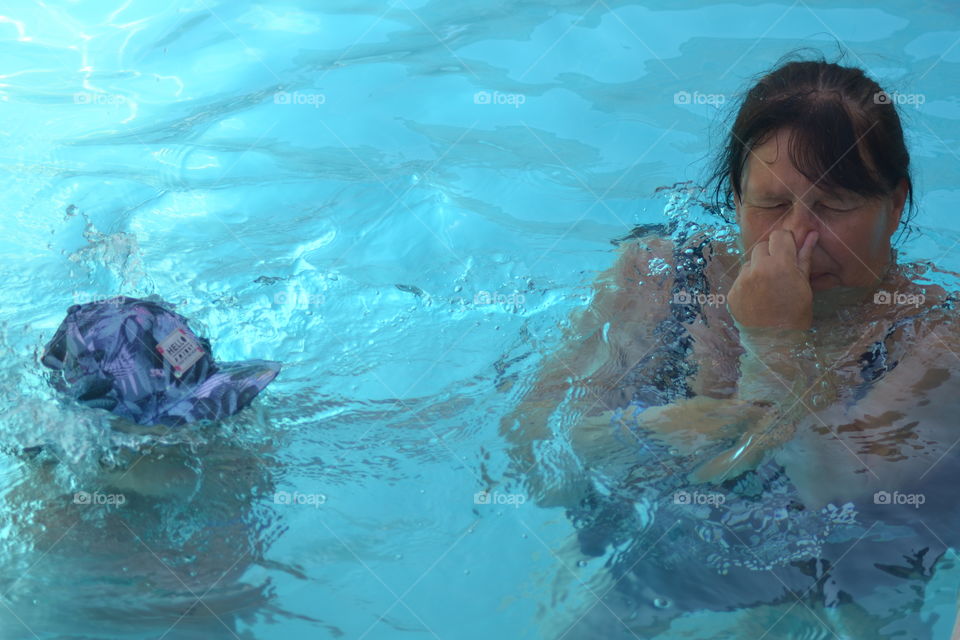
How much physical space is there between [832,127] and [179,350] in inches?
70.2

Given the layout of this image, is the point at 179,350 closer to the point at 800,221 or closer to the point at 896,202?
the point at 800,221

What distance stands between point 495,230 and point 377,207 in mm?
520

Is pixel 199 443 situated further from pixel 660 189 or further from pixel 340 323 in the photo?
pixel 660 189

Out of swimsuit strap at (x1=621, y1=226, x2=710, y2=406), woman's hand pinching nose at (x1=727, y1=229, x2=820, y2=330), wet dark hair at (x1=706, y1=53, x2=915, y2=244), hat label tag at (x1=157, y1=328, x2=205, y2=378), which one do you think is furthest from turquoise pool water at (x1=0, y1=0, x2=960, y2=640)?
wet dark hair at (x1=706, y1=53, x2=915, y2=244)

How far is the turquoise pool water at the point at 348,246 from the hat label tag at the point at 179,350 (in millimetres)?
199

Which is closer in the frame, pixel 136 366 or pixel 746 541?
pixel 746 541

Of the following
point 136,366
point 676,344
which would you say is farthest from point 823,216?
point 136,366

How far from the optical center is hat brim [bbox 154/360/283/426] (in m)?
2.57

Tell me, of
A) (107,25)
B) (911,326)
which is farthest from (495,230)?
(107,25)

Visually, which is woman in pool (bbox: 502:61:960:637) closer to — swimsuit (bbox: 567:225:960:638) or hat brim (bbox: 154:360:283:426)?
swimsuit (bbox: 567:225:960:638)

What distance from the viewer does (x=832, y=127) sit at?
2.43 metres

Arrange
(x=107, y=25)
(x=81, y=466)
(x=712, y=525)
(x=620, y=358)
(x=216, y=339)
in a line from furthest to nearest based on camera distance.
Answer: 1. (x=107, y=25)
2. (x=216, y=339)
3. (x=620, y=358)
4. (x=81, y=466)
5. (x=712, y=525)

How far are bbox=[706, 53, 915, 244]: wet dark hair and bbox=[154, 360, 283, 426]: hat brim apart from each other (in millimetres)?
1420

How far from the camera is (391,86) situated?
4.85 m
